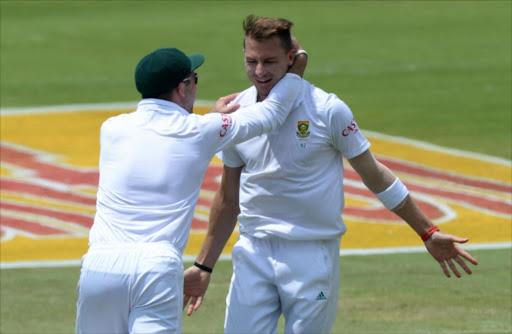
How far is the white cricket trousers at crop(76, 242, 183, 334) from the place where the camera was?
15.1 feet

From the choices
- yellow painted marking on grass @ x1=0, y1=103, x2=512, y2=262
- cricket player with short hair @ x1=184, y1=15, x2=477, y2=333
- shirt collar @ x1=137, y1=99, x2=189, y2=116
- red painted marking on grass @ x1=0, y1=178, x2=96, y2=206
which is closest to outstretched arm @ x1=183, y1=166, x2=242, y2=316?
cricket player with short hair @ x1=184, y1=15, x2=477, y2=333

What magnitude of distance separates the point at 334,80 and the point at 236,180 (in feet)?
39.6

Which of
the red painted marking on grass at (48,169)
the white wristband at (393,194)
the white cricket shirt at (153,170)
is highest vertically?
the white cricket shirt at (153,170)

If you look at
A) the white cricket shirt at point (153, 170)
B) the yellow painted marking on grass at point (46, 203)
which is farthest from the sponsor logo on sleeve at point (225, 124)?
the yellow painted marking on grass at point (46, 203)

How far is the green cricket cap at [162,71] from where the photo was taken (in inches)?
193

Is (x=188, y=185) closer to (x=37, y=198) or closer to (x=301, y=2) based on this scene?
(x=37, y=198)

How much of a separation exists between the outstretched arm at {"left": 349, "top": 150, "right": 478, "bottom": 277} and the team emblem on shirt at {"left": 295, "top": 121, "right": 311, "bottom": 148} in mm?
296

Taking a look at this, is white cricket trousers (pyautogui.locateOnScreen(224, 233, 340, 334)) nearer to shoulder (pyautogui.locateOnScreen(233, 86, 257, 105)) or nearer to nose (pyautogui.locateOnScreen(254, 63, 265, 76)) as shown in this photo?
shoulder (pyautogui.locateOnScreen(233, 86, 257, 105))

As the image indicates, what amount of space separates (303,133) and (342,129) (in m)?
0.20

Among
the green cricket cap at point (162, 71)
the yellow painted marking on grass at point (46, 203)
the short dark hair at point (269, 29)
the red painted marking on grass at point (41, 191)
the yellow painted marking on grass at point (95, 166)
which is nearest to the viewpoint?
the green cricket cap at point (162, 71)

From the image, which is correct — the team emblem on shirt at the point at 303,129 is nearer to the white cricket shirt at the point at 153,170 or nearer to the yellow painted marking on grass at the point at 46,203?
the white cricket shirt at the point at 153,170

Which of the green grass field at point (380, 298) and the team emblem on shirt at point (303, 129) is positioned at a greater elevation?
the team emblem on shirt at point (303, 129)

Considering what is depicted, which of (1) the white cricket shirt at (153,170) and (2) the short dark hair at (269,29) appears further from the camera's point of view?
(2) the short dark hair at (269,29)

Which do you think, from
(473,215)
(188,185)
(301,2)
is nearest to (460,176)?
(473,215)
